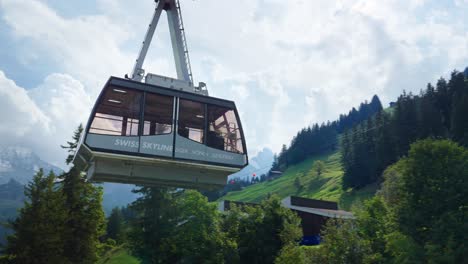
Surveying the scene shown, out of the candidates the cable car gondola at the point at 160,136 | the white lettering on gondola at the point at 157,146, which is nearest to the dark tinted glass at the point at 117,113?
the cable car gondola at the point at 160,136

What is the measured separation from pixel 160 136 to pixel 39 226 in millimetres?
15786

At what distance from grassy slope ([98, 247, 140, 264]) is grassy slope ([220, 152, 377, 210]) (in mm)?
40051

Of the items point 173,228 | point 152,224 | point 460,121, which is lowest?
point 173,228

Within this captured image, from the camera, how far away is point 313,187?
11681cm

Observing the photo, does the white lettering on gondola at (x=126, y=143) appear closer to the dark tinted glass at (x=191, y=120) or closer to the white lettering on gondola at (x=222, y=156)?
the dark tinted glass at (x=191, y=120)

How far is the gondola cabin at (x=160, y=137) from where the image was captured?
1319 centimetres

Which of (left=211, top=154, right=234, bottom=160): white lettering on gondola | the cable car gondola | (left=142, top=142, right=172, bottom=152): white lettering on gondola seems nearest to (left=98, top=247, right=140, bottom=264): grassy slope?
the cable car gondola

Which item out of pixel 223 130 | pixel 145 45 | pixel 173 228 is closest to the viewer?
pixel 223 130

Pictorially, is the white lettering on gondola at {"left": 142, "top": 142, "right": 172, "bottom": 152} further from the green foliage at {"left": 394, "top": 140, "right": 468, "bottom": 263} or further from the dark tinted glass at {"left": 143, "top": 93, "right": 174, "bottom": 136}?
the green foliage at {"left": 394, "top": 140, "right": 468, "bottom": 263}

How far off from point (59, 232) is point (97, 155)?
688 inches

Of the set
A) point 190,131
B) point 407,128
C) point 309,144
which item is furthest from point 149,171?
point 309,144

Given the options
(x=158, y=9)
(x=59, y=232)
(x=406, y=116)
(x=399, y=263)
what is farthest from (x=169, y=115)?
(x=406, y=116)

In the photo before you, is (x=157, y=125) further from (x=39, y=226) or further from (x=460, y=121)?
(x=460, y=121)

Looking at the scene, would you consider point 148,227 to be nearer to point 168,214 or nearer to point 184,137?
point 168,214
